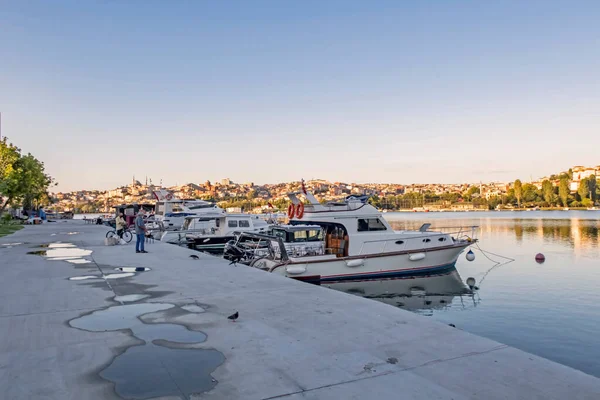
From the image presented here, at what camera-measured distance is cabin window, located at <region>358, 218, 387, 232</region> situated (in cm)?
1984

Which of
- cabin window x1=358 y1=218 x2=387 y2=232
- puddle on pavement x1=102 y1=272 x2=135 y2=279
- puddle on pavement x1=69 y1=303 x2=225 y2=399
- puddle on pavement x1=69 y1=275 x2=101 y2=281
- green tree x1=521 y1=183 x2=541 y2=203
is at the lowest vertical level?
puddle on pavement x1=102 y1=272 x2=135 y2=279

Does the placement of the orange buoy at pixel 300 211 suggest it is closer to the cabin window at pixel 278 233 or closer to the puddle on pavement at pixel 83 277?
the cabin window at pixel 278 233

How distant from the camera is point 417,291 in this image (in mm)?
18844

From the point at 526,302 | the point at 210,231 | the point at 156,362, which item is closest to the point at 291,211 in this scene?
the point at 526,302

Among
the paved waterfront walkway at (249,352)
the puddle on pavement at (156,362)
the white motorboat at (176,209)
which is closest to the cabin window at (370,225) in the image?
the paved waterfront walkway at (249,352)

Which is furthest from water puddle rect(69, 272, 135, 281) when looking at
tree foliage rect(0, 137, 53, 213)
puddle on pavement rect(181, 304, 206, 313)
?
tree foliage rect(0, 137, 53, 213)

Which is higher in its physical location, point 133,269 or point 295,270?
point 133,269

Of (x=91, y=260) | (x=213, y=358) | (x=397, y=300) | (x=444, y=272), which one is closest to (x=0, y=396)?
(x=213, y=358)

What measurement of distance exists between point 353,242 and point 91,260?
1016 cm

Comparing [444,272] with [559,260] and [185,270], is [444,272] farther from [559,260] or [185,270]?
[185,270]

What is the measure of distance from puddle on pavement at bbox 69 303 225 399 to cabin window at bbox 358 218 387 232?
13.7m

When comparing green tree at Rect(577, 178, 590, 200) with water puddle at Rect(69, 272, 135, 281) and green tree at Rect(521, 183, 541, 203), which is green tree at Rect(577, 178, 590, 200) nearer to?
green tree at Rect(521, 183, 541, 203)

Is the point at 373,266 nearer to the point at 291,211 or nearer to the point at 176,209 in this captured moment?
the point at 291,211

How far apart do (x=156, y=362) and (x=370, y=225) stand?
15654 millimetres
